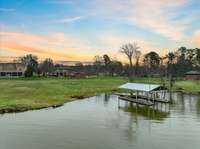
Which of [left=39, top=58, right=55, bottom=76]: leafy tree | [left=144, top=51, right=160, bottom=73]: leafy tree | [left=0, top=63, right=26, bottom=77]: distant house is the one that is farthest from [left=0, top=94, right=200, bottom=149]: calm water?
[left=0, top=63, right=26, bottom=77]: distant house

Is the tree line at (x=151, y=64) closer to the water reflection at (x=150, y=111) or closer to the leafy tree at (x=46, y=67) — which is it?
the leafy tree at (x=46, y=67)

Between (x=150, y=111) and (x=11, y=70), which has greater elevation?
(x=11, y=70)

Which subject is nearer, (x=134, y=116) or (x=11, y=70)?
(x=134, y=116)

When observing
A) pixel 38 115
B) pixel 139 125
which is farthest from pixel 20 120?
pixel 139 125

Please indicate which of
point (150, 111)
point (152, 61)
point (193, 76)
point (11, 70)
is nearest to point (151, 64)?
point (152, 61)

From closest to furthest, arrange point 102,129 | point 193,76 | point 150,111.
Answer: point 102,129
point 150,111
point 193,76

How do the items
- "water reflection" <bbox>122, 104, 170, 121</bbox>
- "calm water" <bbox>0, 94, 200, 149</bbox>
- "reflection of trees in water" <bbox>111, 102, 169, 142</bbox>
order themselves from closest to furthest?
"calm water" <bbox>0, 94, 200, 149</bbox> < "reflection of trees in water" <bbox>111, 102, 169, 142</bbox> < "water reflection" <bbox>122, 104, 170, 121</bbox>

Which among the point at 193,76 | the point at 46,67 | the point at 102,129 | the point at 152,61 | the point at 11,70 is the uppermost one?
the point at 152,61

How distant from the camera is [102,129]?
28516 millimetres

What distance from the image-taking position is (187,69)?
Result: 121m

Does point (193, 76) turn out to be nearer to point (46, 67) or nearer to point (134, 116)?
point (46, 67)

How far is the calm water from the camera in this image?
76.1ft

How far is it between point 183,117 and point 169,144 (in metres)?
A: 12.3

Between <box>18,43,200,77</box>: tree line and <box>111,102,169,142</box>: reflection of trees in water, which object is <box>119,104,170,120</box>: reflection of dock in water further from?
<box>18,43,200,77</box>: tree line
